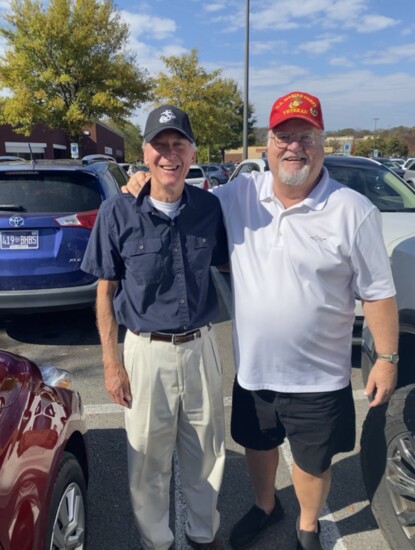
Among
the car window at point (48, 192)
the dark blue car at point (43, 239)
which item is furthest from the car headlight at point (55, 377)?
the car window at point (48, 192)

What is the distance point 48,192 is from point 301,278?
333 cm

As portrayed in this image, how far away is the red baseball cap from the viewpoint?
6.56ft

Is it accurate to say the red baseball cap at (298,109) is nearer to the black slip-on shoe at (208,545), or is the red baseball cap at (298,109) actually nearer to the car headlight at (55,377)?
the car headlight at (55,377)

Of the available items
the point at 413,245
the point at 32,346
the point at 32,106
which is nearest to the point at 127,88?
the point at 32,106

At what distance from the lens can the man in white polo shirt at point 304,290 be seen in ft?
6.45

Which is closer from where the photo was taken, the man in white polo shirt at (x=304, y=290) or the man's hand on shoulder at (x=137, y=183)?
the man in white polo shirt at (x=304, y=290)

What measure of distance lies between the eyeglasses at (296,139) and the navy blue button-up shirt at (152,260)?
456 millimetres

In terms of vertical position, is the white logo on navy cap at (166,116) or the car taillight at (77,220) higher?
the white logo on navy cap at (166,116)

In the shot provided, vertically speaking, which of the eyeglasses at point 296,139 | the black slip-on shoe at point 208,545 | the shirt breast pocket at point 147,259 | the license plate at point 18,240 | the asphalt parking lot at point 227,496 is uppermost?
the eyeglasses at point 296,139

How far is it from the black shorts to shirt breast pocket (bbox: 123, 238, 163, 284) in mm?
731

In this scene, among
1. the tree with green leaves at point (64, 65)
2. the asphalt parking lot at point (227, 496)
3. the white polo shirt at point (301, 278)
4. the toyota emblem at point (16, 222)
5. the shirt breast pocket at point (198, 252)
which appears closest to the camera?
the white polo shirt at point (301, 278)

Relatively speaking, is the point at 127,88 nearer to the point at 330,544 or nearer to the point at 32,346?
the point at 32,346

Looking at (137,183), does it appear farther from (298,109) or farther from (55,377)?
(55,377)

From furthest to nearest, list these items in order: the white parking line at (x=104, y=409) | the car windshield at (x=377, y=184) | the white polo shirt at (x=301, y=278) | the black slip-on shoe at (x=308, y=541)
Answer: the car windshield at (x=377, y=184), the white parking line at (x=104, y=409), the black slip-on shoe at (x=308, y=541), the white polo shirt at (x=301, y=278)
